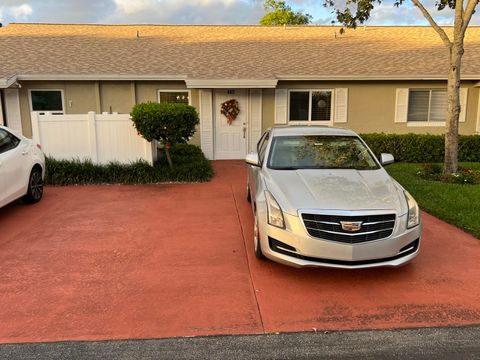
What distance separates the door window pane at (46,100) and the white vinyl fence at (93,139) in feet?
9.95

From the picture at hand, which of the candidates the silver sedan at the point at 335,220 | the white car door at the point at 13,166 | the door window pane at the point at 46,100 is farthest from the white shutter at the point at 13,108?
the silver sedan at the point at 335,220

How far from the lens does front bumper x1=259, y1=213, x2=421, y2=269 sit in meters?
4.12

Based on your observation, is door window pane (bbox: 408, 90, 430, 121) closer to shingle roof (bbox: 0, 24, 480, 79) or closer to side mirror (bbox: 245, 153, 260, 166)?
shingle roof (bbox: 0, 24, 480, 79)

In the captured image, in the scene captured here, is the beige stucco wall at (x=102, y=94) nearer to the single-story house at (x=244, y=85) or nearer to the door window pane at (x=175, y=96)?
the single-story house at (x=244, y=85)

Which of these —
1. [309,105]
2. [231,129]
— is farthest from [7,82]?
[309,105]

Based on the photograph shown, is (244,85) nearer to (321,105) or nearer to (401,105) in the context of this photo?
(321,105)

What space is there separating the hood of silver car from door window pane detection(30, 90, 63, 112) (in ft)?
33.2

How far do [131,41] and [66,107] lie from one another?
4.18 meters

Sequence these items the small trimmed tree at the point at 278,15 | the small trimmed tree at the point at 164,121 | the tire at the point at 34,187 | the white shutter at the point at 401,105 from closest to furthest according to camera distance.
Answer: the tire at the point at 34,187 < the small trimmed tree at the point at 164,121 < the white shutter at the point at 401,105 < the small trimmed tree at the point at 278,15

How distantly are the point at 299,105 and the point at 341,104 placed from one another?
4.50 feet

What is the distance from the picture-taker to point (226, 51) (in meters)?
14.8

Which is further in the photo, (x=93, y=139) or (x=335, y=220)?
(x=93, y=139)

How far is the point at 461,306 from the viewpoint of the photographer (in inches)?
156

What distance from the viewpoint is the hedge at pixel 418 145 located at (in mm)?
12320
